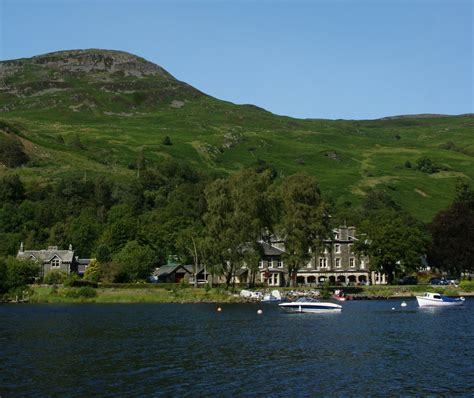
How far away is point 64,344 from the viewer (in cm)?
5338

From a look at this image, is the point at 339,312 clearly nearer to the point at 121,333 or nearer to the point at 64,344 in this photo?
the point at 121,333

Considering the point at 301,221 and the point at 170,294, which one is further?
the point at 170,294

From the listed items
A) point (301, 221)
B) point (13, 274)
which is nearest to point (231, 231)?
point (301, 221)

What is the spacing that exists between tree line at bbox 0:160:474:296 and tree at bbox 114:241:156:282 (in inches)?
7.1

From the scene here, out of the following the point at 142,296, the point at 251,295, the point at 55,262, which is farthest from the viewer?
the point at 55,262

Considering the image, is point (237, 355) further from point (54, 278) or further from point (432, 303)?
point (54, 278)

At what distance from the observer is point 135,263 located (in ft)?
405

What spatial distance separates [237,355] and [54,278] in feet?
269

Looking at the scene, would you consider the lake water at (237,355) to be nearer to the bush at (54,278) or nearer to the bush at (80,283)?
the bush at (80,283)

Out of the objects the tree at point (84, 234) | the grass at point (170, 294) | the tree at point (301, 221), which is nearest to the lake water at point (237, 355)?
the grass at point (170, 294)

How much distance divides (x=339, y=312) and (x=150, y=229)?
74843 millimetres

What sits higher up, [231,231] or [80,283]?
[231,231]

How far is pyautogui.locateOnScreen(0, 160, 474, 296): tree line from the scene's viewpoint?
105 metres

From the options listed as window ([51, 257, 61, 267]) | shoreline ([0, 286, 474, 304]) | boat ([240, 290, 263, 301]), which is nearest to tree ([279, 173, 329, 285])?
boat ([240, 290, 263, 301])
